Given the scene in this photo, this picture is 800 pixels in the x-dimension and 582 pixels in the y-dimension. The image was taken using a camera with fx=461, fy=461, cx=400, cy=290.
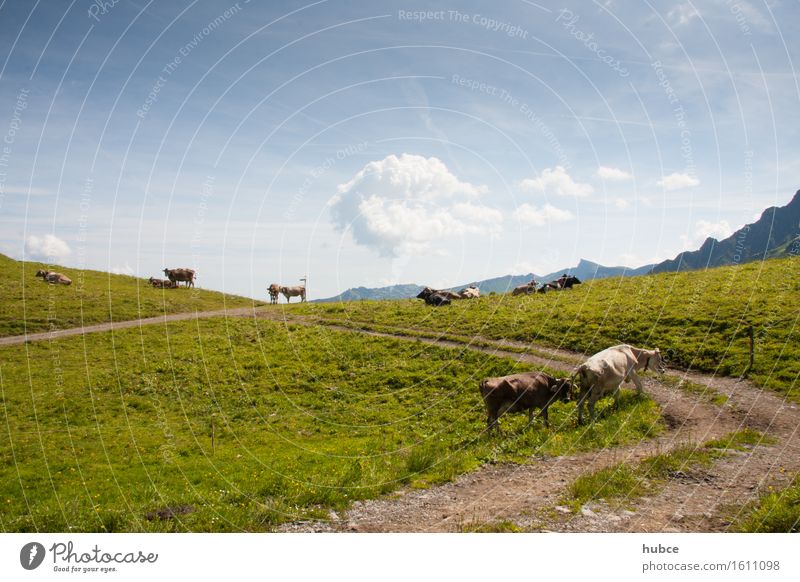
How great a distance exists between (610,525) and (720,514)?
8.46 ft

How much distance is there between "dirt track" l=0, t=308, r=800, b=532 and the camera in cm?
1119

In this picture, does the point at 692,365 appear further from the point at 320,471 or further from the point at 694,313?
the point at 320,471

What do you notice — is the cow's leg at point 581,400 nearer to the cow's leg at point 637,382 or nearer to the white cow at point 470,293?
the cow's leg at point 637,382

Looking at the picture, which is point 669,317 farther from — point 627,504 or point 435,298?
point 627,504

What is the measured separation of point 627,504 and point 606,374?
835 cm

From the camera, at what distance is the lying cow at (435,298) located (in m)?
45.2

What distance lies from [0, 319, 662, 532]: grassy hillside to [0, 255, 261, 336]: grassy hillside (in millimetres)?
6264

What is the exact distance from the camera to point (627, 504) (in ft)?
38.8

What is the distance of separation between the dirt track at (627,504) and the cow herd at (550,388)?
2546 millimetres

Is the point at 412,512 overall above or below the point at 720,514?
below

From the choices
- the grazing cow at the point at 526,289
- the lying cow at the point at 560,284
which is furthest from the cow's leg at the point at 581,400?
the lying cow at the point at 560,284

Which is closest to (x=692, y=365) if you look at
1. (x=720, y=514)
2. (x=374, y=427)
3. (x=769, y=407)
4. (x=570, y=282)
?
(x=769, y=407)

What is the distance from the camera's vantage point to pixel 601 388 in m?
A: 19.3

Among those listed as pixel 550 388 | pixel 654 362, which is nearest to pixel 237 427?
pixel 550 388
